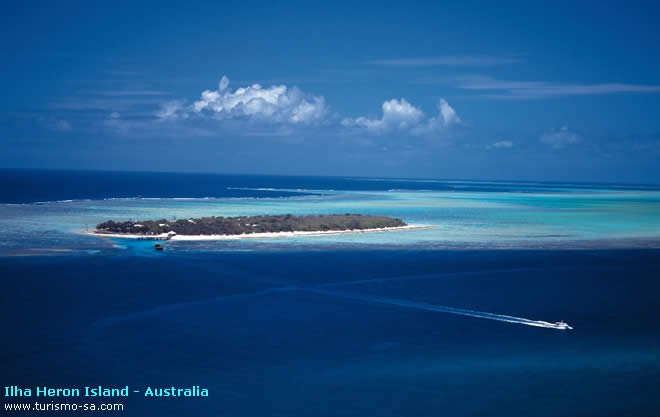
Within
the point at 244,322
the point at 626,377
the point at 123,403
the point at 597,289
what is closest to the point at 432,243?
the point at 597,289

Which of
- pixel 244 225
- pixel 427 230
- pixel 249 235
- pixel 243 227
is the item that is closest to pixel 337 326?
pixel 249 235

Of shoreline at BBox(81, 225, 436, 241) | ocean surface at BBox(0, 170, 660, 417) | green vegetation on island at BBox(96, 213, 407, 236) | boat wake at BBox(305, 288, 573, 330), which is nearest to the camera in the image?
ocean surface at BBox(0, 170, 660, 417)

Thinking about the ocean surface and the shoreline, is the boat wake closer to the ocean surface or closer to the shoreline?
the ocean surface

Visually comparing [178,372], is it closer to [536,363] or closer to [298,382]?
[298,382]

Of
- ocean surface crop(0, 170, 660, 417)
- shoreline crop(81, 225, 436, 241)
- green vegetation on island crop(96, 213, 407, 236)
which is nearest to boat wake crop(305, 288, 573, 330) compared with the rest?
ocean surface crop(0, 170, 660, 417)

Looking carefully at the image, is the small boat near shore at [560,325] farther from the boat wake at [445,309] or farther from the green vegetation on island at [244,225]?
the green vegetation on island at [244,225]
